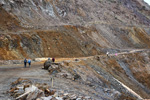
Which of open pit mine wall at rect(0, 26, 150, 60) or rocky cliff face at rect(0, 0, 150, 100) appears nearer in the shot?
open pit mine wall at rect(0, 26, 150, 60)

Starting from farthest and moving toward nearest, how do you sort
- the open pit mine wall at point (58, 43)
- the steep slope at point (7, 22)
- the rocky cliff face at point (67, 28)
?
the steep slope at point (7, 22) < the rocky cliff face at point (67, 28) < the open pit mine wall at point (58, 43)

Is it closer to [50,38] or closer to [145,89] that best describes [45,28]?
[50,38]

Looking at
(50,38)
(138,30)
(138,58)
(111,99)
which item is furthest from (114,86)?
(138,30)

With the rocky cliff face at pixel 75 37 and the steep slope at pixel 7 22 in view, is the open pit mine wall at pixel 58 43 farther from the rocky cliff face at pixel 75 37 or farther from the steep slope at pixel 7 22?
the steep slope at pixel 7 22

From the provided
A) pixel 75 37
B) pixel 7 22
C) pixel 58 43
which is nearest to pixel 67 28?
pixel 75 37

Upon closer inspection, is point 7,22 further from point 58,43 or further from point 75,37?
point 75,37

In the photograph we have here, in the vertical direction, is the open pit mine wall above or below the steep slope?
below

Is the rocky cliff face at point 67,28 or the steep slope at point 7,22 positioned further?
the steep slope at point 7,22

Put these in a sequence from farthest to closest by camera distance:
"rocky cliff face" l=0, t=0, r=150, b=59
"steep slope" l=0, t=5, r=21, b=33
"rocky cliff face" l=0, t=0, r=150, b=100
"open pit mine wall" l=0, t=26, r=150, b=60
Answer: "steep slope" l=0, t=5, r=21, b=33, "rocky cliff face" l=0, t=0, r=150, b=59, "rocky cliff face" l=0, t=0, r=150, b=100, "open pit mine wall" l=0, t=26, r=150, b=60

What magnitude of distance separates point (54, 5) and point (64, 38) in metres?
14.0

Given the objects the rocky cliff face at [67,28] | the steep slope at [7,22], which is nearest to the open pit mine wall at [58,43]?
the rocky cliff face at [67,28]

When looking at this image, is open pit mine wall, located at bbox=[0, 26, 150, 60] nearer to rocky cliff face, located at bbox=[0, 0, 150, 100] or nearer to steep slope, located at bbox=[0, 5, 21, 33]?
rocky cliff face, located at bbox=[0, 0, 150, 100]

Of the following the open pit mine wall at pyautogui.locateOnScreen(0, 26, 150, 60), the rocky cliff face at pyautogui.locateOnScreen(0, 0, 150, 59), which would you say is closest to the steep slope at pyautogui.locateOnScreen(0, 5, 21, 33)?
the rocky cliff face at pyautogui.locateOnScreen(0, 0, 150, 59)

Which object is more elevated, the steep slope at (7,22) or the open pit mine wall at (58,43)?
the steep slope at (7,22)
